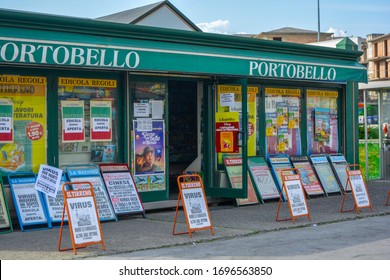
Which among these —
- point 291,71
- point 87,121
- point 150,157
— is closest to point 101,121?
point 87,121

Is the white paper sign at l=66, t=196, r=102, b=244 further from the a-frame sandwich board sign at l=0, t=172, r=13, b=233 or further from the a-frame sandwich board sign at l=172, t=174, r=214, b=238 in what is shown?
the a-frame sandwich board sign at l=0, t=172, r=13, b=233

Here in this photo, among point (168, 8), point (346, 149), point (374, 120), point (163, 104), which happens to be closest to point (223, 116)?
point (163, 104)

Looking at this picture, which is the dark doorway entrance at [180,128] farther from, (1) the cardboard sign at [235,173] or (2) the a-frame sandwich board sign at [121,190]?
(2) the a-frame sandwich board sign at [121,190]

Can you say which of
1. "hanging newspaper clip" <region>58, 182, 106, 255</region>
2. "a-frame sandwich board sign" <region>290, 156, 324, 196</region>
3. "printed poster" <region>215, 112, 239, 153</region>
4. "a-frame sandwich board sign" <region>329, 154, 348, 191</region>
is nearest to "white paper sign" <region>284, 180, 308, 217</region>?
"printed poster" <region>215, 112, 239, 153</region>

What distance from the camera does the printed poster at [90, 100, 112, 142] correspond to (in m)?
12.9

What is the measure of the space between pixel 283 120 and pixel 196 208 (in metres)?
5.87

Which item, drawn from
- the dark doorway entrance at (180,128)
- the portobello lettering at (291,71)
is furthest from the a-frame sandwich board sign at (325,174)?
the dark doorway entrance at (180,128)

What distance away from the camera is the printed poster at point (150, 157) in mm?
13500

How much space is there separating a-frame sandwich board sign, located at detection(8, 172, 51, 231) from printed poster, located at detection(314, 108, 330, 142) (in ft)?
25.5

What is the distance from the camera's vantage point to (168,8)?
29594mm

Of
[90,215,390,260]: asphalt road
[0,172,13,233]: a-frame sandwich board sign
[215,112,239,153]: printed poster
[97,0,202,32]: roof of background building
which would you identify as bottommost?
[90,215,390,260]: asphalt road

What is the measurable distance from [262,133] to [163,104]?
2.86 metres

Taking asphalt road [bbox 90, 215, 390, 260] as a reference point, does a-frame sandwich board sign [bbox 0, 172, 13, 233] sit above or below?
above

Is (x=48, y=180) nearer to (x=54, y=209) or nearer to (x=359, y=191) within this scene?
(x=54, y=209)
